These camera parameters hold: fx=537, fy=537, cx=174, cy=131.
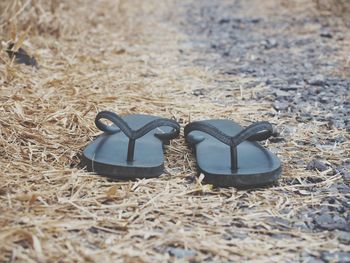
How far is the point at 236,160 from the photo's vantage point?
1.34m

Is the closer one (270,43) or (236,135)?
(236,135)

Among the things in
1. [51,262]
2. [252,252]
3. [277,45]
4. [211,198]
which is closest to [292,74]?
[277,45]

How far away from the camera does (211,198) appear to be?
1273 mm

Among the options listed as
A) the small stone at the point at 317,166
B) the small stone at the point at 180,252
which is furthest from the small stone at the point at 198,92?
the small stone at the point at 180,252

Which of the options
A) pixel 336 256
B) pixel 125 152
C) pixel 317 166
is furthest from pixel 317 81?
pixel 336 256

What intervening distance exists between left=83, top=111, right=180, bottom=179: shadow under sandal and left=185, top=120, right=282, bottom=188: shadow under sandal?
0.11 m

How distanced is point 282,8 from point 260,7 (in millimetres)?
291

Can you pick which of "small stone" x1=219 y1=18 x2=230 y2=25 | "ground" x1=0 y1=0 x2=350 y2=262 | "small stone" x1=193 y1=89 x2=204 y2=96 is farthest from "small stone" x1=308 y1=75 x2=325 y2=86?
"small stone" x1=219 y1=18 x2=230 y2=25

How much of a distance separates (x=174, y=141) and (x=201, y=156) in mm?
220

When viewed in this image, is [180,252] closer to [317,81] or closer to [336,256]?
[336,256]

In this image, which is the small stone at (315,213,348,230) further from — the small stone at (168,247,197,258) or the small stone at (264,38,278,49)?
the small stone at (264,38,278,49)

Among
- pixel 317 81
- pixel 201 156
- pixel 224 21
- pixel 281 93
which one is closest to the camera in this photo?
pixel 201 156

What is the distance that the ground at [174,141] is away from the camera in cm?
106

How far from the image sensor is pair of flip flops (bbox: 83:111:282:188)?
1.32 meters
